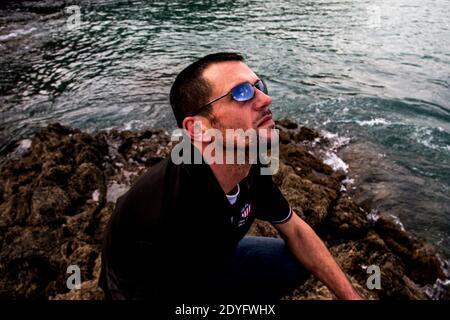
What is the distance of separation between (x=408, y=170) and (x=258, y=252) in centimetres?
741

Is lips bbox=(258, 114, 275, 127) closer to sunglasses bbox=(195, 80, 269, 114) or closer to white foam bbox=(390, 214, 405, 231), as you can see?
sunglasses bbox=(195, 80, 269, 114)

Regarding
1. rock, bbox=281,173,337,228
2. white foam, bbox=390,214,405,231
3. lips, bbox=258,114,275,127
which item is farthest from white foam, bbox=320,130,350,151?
lips, bbox=258,114,275,127

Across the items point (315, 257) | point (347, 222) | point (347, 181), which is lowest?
point (347, 181)

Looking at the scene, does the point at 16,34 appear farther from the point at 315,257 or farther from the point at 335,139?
the point at 315,257

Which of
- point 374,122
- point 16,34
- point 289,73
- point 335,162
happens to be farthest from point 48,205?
point 16,34

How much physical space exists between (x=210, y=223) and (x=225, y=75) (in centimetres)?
133

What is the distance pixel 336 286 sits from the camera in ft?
10.8

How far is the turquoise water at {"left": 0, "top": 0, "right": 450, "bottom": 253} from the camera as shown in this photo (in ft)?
33.5

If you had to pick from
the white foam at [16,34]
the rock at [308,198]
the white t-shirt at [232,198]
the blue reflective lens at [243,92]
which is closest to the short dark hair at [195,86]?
the blue reflective lens at [243,92]

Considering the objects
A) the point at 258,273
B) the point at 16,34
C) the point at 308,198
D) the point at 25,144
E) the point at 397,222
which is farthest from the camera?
the point at 16,34

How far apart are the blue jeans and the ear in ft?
4.49

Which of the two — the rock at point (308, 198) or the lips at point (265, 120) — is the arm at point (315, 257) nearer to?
the lips at point (265, 120)

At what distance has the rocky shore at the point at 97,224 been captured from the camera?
509 centimetres

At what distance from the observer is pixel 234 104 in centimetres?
301
